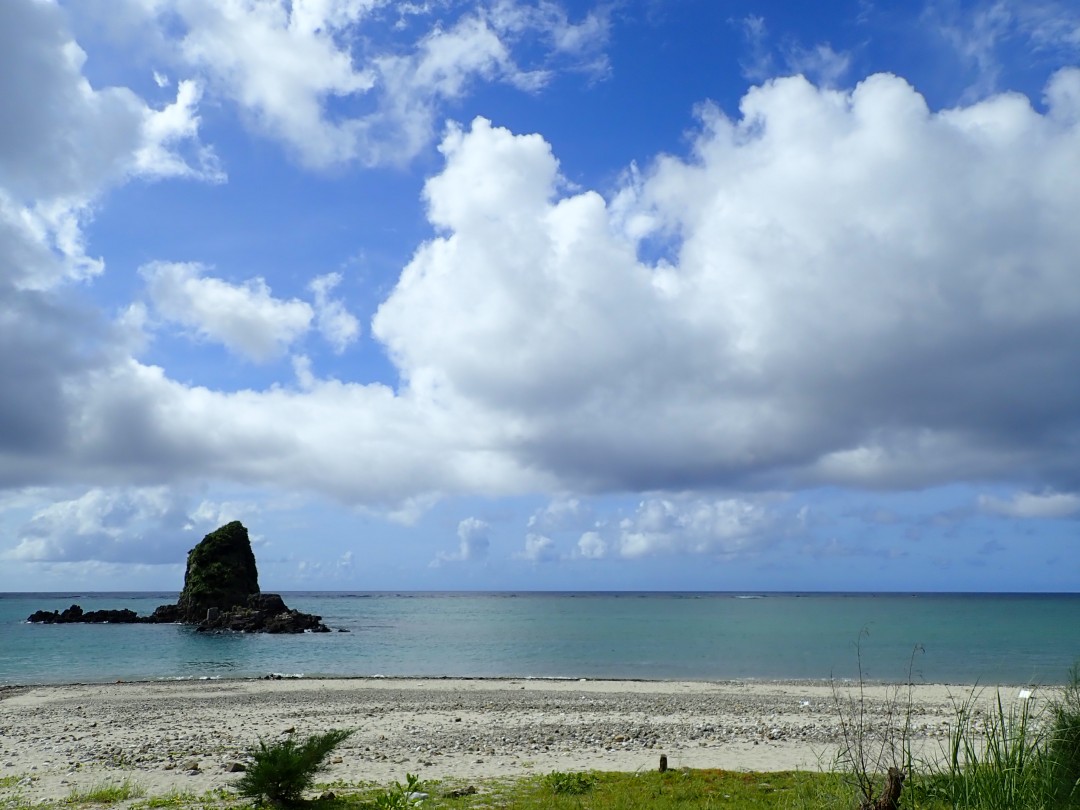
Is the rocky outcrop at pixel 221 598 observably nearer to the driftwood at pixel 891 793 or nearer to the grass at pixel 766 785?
the grass at pixel 766 785

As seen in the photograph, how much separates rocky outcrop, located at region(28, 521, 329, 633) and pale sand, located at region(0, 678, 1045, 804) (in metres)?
67.5

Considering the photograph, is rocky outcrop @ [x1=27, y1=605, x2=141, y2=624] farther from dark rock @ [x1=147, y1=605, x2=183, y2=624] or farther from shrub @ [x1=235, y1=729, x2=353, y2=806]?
shrub @ [x1=235, y1=729, x2=353, y2=806]

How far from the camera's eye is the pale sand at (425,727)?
1870cm

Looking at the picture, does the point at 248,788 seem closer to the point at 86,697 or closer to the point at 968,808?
the point at 968,808

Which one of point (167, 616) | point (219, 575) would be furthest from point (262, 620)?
point (167, 616)

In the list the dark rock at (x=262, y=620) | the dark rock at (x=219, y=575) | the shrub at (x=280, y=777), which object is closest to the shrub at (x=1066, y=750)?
the shrub at (x=280, y=777)

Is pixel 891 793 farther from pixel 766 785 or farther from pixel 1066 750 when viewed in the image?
pixel 766 785

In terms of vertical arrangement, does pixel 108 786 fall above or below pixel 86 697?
above

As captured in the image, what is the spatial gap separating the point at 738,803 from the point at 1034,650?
66.0 m

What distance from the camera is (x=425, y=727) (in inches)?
1037

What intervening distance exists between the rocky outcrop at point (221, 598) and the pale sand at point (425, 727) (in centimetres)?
6753

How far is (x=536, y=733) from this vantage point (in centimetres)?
2386

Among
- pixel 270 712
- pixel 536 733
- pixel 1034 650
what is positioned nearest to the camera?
→ pixel 536 733

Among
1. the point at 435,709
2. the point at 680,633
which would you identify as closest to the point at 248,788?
the point at 435,709
